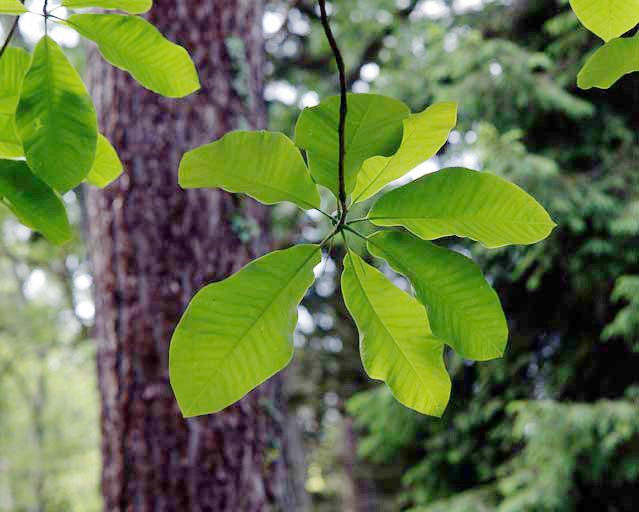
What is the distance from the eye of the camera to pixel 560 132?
3672mm

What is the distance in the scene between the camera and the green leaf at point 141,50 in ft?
1.52

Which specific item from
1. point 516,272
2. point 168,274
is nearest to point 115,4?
point 168,274

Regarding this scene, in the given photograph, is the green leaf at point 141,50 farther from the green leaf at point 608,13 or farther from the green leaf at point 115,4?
the green leaf at point 608,13

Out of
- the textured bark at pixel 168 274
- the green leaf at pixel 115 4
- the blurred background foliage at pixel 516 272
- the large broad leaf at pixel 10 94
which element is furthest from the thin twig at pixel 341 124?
the blurred background foliage at pixel 516 272

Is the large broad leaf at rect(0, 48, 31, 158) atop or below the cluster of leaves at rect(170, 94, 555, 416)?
atop

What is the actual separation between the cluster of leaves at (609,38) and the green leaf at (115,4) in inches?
10.9

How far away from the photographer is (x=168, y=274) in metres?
1.47

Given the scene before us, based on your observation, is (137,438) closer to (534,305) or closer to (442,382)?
(442,382)

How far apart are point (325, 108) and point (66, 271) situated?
6445mm

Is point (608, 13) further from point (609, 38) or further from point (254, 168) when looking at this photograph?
point (254, 168)

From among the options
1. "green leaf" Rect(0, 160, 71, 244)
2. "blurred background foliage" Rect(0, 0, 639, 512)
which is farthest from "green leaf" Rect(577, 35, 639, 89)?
"blurred background foliage" Rect(0, 0, 639, 512)

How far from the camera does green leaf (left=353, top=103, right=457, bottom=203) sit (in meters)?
0.43

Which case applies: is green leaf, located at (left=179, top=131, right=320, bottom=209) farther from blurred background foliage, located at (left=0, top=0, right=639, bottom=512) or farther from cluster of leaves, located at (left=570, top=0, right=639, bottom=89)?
blurred background foliage, located at (left=0, top=0, right=639, bottom=512)

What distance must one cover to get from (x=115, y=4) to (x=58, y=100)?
76mm
